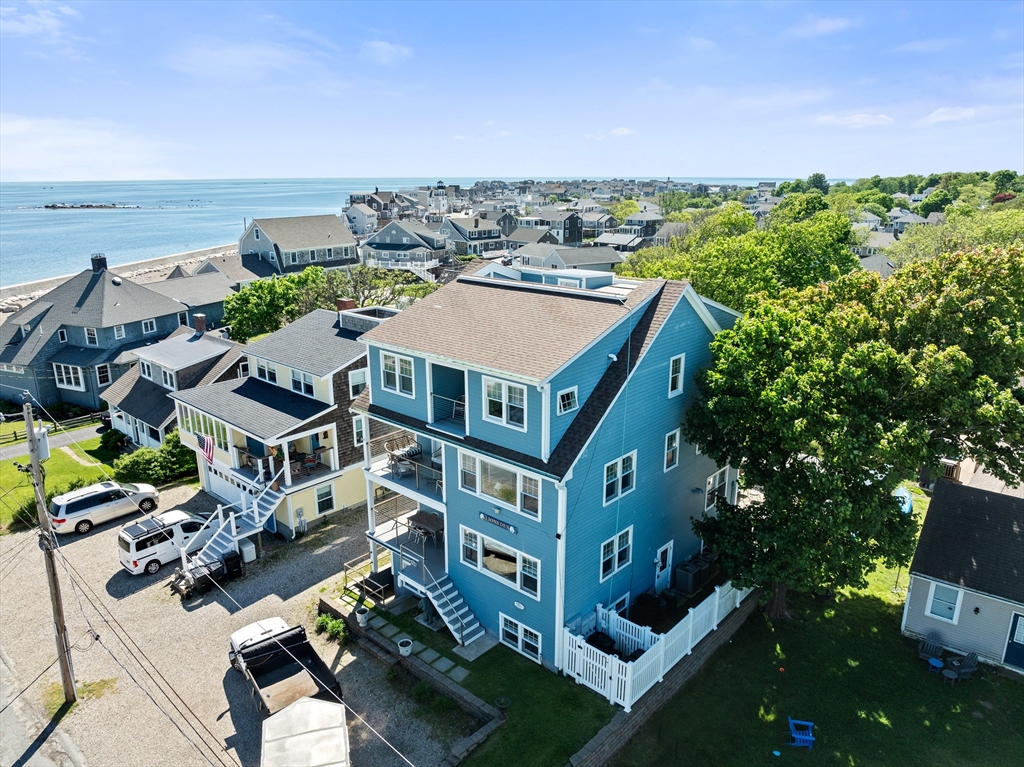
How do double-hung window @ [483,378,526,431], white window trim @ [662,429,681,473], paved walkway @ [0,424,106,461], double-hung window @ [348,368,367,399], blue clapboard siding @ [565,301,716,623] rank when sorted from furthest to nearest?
paved walkway @ [0,424,106,461] < double-hung window @ [348,368,367,399] < white window trim @ [662,429,681,473] < blue clapboard siding @ [565,301,716,623] < double-hung window @ [483,378,526,431]

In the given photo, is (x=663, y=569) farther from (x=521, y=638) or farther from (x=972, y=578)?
(x=972, y=578)

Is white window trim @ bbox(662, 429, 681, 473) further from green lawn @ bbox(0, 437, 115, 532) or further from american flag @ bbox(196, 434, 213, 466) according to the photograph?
green lawn @ bbox(0, 437, 115, 532)

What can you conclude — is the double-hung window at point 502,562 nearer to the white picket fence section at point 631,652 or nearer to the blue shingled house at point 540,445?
the blue shingled house at point 540,445

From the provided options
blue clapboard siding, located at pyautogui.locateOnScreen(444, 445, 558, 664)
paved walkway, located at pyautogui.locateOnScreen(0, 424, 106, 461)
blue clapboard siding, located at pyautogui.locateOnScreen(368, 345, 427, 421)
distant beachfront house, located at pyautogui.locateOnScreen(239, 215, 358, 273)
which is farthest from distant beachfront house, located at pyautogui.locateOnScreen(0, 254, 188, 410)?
blue clapboard siding, located at pyautogui.locateOnScreen(444, 445, 558, 664)

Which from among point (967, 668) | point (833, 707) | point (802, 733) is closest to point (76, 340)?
point (802, 733)

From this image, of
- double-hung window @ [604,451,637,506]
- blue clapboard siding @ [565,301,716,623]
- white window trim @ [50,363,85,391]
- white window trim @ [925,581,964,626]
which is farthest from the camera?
white window trim @ [50,363,85,391]

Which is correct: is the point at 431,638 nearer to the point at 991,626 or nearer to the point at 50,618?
the point at 50,618

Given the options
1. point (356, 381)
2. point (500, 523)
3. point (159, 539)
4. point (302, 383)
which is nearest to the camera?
point (500, 523)
